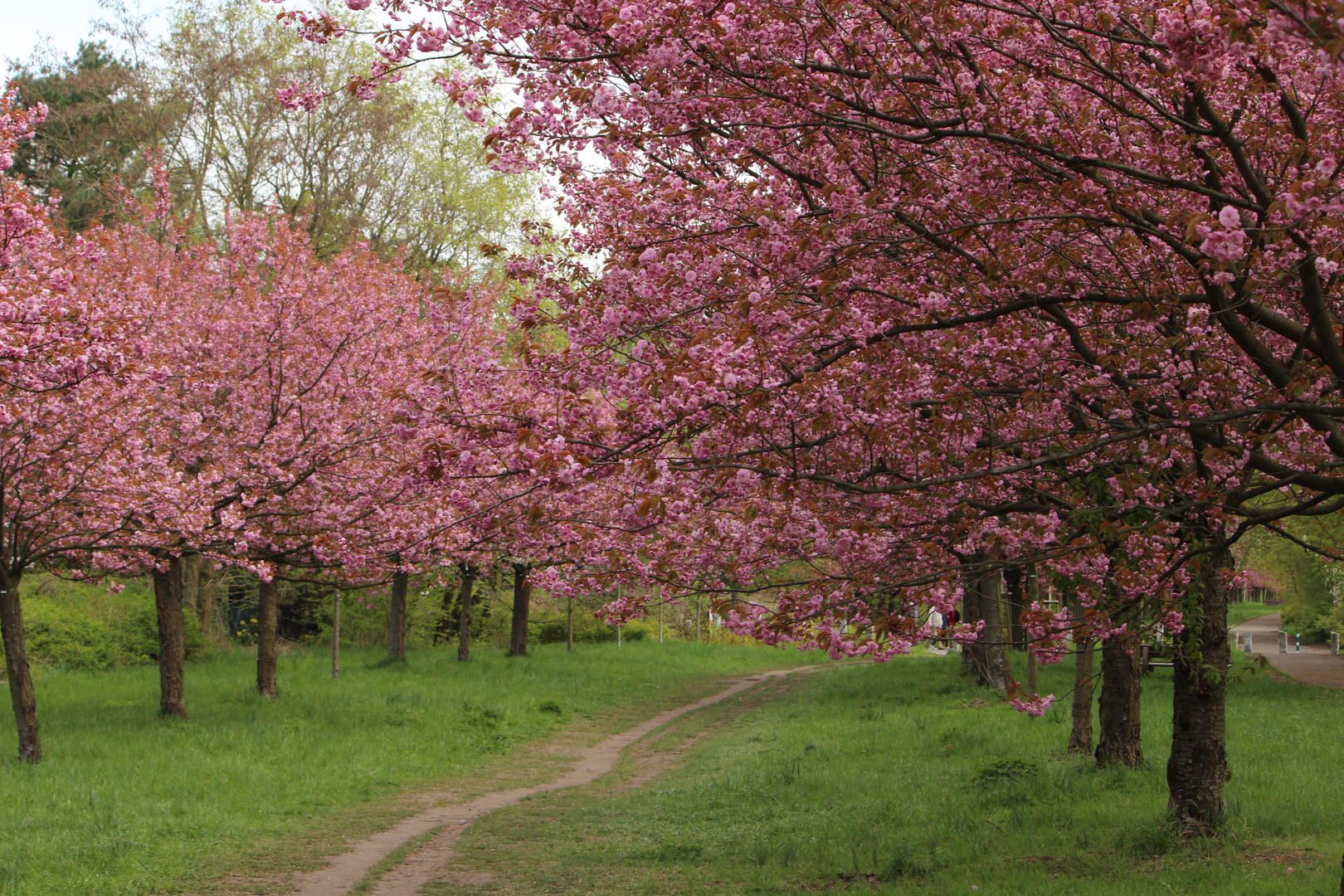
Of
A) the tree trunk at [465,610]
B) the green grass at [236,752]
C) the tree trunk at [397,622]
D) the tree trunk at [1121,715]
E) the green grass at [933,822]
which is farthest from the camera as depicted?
the tree trunk at [465,610]

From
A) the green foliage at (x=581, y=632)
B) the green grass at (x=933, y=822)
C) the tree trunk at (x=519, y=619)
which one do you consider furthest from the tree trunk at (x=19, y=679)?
the green foliage at (x=581, y=632)

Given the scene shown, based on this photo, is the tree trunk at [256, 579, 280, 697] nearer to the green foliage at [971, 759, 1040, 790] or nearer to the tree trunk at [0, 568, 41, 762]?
the tree trunk at [0, 568, 41, 762]

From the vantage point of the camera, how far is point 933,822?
10961mm

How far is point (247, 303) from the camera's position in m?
18.3

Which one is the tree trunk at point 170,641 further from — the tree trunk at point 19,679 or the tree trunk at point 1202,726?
the tree trunk at point 1202,726

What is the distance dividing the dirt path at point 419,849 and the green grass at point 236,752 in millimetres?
900

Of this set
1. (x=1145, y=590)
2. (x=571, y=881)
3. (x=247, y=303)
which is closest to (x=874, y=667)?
(x=247, y=303)

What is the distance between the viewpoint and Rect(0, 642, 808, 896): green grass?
9.75m

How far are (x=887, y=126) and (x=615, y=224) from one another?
155 inches

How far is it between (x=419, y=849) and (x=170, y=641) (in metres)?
8.63

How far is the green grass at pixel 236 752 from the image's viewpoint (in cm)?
975

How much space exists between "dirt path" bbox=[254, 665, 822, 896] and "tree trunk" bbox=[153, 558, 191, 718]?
6.08m

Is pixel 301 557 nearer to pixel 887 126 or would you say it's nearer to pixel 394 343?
pixel 394 343

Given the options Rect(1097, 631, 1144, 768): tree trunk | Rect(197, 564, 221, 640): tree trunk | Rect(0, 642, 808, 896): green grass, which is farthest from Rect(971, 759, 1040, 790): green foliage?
Rect(197, 564, 221, 640): tree trunk
